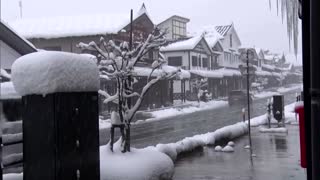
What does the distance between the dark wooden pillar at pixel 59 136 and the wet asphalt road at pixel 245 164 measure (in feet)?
11.9

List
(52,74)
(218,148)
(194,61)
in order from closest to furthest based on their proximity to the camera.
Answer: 1. (52,74)
2. (218,148)
3. (194,61)

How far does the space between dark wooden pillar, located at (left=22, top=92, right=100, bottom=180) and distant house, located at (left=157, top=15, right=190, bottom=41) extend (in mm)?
36741

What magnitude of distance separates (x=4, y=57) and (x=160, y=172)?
1190 centimetres

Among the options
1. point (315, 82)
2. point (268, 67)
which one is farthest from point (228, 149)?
point (268, 67)

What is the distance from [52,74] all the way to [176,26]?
131ft

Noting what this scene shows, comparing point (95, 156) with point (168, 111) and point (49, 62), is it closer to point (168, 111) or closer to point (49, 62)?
point (49, 62)

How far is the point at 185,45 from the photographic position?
42938 mm

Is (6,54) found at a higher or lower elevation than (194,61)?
lower

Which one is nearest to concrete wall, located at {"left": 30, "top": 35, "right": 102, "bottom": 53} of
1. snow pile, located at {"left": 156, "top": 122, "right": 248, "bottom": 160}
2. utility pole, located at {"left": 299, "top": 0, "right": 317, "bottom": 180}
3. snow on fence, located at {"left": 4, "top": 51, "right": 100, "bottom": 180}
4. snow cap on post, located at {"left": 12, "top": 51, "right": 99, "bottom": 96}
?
snow pile, located at {"left": 156, "top": 122, "right": 248, "bottom": 160}

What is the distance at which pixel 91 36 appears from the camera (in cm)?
3094

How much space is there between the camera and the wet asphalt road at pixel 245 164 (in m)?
8.37

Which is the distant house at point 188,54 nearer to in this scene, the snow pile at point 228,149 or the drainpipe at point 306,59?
the snow pile at point 228,149

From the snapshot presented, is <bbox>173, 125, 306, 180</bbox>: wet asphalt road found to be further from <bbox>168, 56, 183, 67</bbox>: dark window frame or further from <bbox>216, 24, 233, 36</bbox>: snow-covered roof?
<bbox>216, 24, 233, 36</bbox>: snow-covered roof

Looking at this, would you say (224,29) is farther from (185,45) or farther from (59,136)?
(59,136)
